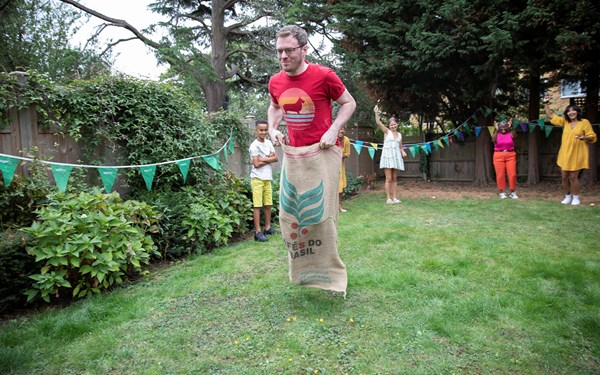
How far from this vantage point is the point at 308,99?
3158 millimetres

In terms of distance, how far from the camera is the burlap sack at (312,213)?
3197mm

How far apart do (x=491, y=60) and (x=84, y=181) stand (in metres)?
8.66

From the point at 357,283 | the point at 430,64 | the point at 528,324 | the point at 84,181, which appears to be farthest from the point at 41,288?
the point at 430,64

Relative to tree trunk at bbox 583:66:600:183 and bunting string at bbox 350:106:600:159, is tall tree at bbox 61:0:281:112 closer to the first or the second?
bunting string at bbox 350:106:600:159

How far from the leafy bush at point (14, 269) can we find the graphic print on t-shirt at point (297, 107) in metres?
2.69

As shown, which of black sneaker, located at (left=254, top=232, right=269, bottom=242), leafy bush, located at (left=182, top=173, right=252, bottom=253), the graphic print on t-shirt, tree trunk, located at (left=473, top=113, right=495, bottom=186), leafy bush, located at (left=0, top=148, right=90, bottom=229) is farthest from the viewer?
tree trunk, located at (left=473, top=113, right=495, bottom=186)

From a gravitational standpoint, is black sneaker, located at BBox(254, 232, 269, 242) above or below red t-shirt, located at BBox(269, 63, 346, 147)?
below

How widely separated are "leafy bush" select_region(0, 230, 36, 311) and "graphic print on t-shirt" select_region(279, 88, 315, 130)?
106 inches

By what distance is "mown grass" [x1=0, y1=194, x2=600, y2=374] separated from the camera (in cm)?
249

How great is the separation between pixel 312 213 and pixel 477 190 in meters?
9.17

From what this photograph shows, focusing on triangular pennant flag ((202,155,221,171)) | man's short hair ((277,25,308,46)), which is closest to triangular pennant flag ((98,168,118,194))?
triangular pennant flag ((202,155,221,171))

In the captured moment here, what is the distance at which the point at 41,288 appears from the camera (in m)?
3.45

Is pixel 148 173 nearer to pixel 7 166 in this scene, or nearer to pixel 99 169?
pixel 99 169

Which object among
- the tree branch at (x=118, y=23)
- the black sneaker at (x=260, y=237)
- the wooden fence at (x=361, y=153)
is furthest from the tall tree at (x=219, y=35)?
the black sneaker at (x=260, y=237)
